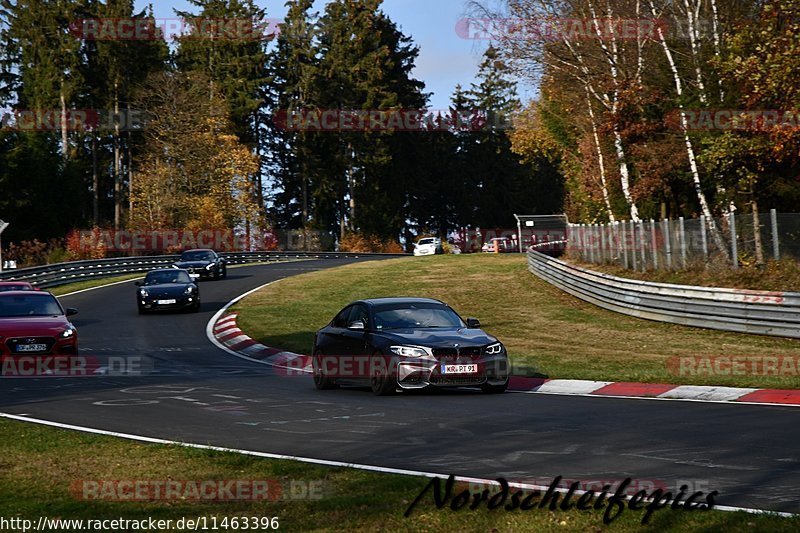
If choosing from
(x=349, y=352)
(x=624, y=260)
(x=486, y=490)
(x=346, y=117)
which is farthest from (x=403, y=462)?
(x=346, y=117)

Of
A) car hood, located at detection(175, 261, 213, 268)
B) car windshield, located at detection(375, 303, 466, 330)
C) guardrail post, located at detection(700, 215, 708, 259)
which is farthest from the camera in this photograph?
car hood, located at detection(175, 261, 213, 268)

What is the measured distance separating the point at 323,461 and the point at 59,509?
251 cm

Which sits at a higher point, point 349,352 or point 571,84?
point 571,84

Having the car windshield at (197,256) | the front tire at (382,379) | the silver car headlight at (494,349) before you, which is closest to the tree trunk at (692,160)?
the silver car headlight at (494,349)

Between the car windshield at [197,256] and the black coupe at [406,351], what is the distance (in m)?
33.2

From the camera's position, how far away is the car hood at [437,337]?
15422 millimetres

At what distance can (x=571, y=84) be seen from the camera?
38875 mm

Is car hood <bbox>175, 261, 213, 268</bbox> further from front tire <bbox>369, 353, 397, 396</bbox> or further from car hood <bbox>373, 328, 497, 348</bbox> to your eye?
front tire <bbox>369, 353, 397, 396</bbox>

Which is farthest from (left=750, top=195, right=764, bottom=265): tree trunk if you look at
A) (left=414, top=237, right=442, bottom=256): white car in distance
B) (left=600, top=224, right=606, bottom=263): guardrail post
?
(left=414, top=237, right=442, bottom=256): white car in distance

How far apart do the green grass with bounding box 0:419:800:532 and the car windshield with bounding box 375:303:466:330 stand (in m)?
6.51

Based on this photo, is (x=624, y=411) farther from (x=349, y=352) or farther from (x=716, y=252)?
(x=716, y=252)

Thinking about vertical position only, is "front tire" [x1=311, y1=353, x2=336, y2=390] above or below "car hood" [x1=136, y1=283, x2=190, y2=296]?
below

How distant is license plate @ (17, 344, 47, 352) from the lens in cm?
2012

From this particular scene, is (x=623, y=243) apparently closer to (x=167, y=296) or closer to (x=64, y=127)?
(x=167, y=296)
